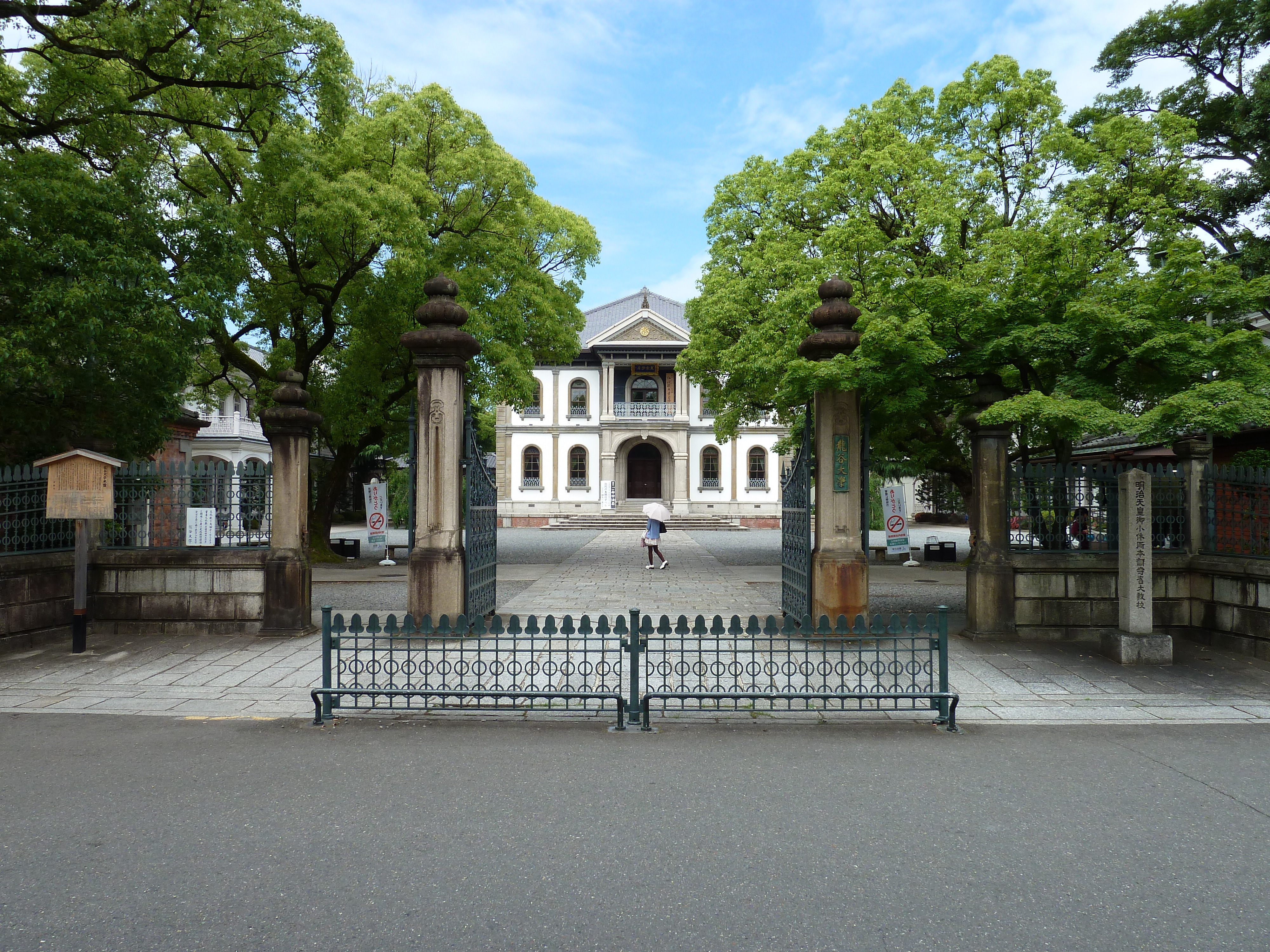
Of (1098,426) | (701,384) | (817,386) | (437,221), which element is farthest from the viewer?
(701,384)

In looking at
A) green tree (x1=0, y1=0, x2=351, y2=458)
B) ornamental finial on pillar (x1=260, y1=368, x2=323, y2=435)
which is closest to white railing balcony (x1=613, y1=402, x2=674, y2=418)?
green tree (x1=0, y1=0, x2=351, y2=458)

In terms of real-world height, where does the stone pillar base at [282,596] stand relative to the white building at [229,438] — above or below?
below

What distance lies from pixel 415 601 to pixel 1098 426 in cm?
729

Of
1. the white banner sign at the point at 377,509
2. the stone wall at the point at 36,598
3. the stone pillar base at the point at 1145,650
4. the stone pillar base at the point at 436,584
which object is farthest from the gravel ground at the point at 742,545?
the stone wall at the point at 36,598

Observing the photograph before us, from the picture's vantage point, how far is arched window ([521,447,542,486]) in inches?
1533

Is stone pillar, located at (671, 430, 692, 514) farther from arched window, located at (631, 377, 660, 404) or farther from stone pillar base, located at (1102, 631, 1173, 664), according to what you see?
stone pillar base, located at (1102, 631, 1173, 664)

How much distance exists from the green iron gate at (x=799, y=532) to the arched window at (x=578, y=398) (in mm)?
29712

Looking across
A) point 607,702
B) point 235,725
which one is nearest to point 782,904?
point 607,702

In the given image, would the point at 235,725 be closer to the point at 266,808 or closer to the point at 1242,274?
the point at 266,808

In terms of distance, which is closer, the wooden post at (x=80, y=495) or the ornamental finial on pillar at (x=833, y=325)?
the wooden post at (x=80, y=495)

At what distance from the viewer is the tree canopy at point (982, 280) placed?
7758mm

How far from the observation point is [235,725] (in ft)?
18.3

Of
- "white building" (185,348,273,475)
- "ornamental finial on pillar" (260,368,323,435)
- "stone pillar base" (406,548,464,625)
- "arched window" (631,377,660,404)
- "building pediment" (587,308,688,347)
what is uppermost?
"building pediment" (587,308,688,347)

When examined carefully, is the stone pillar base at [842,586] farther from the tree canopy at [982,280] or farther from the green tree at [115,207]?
the green tree at [115,207]
